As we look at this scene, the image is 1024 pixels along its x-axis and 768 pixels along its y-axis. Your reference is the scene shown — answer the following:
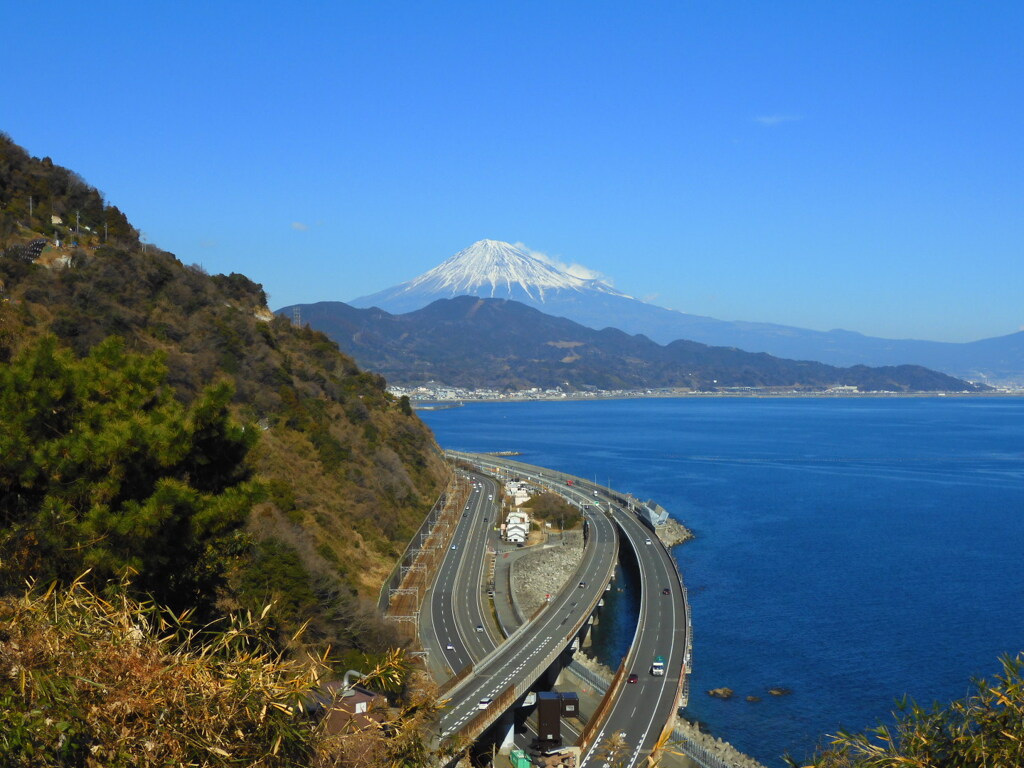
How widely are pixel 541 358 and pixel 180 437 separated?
151 meters

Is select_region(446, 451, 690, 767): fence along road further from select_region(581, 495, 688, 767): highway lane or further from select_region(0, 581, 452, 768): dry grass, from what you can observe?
select_region(0, 581, 452, 768): dry grass

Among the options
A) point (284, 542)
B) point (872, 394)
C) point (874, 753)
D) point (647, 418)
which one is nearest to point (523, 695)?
point (284, 542)

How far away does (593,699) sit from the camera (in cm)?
1355

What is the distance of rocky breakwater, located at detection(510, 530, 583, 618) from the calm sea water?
202cm

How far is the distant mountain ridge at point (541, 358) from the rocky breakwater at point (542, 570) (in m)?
103

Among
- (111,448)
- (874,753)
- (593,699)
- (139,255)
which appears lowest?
(593,699)

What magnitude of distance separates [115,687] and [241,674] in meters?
0.37

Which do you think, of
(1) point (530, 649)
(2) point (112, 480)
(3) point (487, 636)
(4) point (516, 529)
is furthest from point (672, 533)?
(2) point (112, 480)

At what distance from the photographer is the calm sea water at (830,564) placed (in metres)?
13.8

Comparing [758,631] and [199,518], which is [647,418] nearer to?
[758,631]

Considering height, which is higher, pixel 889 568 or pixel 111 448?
pixel 111 448

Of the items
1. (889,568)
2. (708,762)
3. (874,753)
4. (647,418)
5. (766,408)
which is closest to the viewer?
(874,753)

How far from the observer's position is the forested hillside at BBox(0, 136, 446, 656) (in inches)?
207

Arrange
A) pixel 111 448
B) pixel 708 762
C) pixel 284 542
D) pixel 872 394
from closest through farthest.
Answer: pixel 111 448, pixel 708 762, pixel 284 542, pixel 872 394
